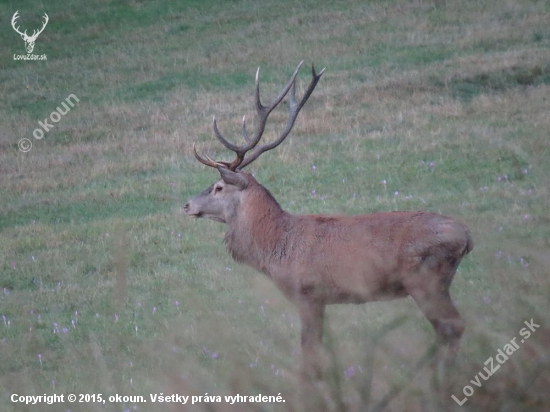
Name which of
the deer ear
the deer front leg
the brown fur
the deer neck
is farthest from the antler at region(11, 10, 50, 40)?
the deer front leg

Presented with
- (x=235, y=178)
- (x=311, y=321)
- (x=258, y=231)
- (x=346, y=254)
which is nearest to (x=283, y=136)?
(x=235, y=178)

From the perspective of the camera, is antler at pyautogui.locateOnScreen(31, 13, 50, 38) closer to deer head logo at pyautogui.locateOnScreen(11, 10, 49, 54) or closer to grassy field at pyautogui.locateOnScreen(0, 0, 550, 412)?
deer head logo at pyautogui.locateOnScreen(11, 10, 49, 54)

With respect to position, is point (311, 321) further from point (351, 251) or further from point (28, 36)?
point (28, 36)

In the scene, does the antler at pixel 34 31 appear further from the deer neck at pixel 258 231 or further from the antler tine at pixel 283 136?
the deer neck at pixel 258 231

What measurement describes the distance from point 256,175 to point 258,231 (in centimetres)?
565

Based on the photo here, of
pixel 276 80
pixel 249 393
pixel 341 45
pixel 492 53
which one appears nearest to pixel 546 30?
pixel 492 53

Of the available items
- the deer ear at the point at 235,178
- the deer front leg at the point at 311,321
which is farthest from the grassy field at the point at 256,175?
the deer ear at the point at 235,178

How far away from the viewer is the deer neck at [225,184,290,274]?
23.1ft

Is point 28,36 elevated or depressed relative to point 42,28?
depressed

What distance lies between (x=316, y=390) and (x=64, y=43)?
25.8 meters

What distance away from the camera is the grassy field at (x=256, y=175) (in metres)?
2.58

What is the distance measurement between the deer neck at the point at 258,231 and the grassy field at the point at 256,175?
42 centimetres

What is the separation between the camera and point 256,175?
1284cm

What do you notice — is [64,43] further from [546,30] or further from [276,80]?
[546,30]
